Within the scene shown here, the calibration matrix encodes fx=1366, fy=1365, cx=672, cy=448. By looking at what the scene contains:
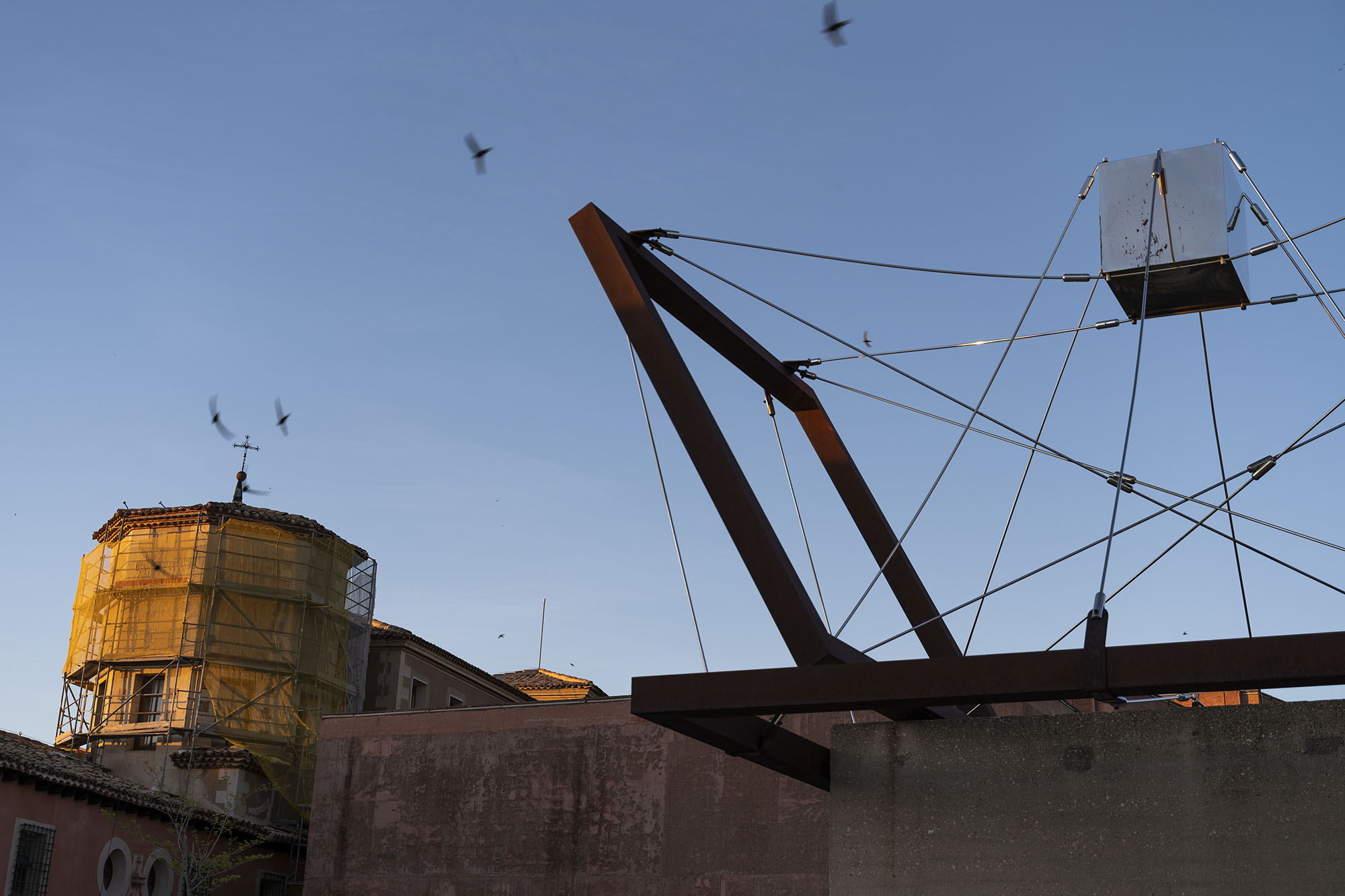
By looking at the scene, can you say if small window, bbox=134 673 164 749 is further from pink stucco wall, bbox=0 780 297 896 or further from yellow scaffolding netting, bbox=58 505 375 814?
pink stucco wall, bbox=0 780 297 896

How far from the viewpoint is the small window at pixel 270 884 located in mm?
32438

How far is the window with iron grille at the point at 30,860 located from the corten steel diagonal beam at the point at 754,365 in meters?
19.1

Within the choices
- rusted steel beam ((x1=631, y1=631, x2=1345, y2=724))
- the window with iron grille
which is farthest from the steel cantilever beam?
the window with iron grille

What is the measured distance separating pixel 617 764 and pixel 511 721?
2319 mm

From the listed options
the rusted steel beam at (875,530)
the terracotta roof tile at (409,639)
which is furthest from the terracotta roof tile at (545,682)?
the rusted steel beam at (875,530)

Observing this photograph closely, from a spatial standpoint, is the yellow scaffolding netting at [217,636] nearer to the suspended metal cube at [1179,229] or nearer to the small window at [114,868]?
the small window at [114,868]

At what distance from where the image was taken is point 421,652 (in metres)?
41.3

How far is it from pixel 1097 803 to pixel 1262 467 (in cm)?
282

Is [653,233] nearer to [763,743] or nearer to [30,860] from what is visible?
[763,743]

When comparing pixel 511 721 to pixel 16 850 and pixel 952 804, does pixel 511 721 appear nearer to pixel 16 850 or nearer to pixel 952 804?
pixel 16 850

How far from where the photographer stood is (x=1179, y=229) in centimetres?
1010

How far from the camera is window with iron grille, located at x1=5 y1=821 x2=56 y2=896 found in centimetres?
2450

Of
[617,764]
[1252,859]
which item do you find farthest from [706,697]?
[617,764]

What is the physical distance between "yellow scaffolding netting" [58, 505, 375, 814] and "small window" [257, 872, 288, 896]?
2.53 m
